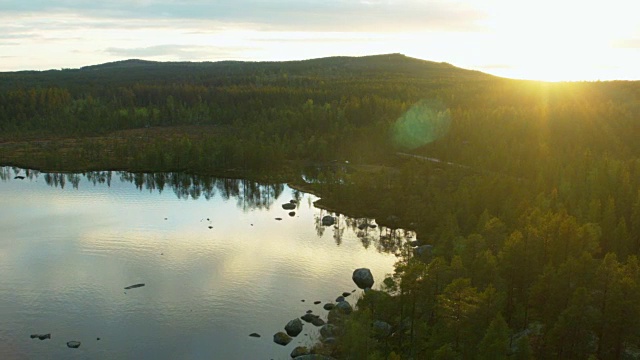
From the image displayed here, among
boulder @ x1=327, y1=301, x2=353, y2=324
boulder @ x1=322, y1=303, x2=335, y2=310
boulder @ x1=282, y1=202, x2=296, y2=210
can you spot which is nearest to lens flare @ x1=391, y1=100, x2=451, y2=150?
boulder @ x1=282, y1=202, x2=296, y2=210

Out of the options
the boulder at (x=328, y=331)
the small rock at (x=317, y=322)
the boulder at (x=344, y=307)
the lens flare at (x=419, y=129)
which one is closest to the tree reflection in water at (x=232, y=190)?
the boulder at (x=344, y=307)

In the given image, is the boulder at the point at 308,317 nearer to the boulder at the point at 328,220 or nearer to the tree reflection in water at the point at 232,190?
the tree reflection in water at the point at 232,190

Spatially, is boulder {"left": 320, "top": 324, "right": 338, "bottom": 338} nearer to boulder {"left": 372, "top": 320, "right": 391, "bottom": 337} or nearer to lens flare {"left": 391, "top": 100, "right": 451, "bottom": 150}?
boulder {"left": 372, "top": 320, "right": 391, "bottom": 337}

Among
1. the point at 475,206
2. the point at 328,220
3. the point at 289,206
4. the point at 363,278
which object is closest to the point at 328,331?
the point at 363,278

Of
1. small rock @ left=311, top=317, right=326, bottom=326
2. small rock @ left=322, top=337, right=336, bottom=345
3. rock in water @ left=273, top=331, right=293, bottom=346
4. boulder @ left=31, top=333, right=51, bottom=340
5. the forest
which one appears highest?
the forest

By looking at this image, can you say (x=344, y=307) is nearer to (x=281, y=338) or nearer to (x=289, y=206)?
(x=281, y=338)
